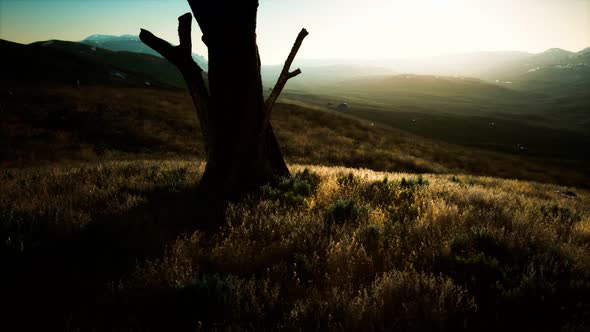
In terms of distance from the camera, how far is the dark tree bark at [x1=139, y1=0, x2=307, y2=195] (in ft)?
18.7

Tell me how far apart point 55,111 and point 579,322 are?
37.1 m

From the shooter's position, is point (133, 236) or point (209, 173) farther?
point (209, 173)

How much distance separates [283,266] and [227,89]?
3763mm

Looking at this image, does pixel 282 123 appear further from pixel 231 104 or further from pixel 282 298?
pixel 282 298

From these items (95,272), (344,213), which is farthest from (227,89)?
(95,272)

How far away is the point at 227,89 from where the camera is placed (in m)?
5.93

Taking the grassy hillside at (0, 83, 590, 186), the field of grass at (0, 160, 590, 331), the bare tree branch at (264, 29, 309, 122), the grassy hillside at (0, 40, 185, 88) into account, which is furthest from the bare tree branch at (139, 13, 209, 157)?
the grassy hillside at (0, 40, 185, 88)

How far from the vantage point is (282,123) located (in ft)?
128

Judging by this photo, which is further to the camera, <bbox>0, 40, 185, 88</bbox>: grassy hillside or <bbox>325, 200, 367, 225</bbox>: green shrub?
<bbox>0, 40, 185, 88</bbox>: grassy hillside

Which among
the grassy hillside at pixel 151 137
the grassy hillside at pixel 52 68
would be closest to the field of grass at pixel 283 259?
the grassy hillside at pixel 151 137

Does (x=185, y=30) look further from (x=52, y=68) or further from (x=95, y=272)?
(x=52, y=68)

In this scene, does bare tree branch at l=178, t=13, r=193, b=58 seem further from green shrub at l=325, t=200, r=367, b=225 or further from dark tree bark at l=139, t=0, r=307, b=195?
green shrub at l=325, t=200, r=367, b=225

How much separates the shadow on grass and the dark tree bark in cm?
126

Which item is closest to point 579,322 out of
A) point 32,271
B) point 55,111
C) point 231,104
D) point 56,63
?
point 32,271
